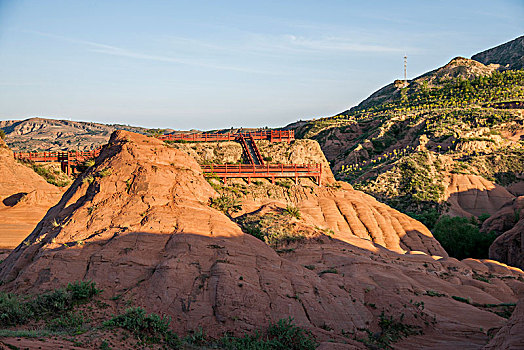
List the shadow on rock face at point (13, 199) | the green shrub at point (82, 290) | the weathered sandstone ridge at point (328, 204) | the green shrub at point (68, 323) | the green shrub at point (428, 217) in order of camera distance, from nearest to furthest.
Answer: the green shrub at point (68, 323) < the green shrub at point (82, 290) < the weathered sandstone ridge at point (328, 204) < the shadow on rock face at point (13, 199) < the green shrub at point (428, 217)

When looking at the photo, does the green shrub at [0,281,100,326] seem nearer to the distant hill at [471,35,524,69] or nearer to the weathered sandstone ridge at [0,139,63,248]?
the weathered sandstone ridge at [0,139,63,248]

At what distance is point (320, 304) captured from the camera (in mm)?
14438

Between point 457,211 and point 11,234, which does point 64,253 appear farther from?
point 457,211

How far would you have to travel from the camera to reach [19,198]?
36594mm

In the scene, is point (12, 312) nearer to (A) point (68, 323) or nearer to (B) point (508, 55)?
(A) point (68, 323)

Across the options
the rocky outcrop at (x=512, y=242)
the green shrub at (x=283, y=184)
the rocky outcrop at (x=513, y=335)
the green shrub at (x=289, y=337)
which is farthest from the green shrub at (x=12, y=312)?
the rocky outcrop at (x=512, y=242)

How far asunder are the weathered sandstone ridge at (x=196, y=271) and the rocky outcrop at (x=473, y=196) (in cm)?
3680

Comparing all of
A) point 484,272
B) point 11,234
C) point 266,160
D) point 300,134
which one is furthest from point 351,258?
point 300,134

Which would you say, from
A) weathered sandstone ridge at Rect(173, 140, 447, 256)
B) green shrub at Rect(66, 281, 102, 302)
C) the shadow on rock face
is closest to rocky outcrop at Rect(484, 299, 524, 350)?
green shrub at Rect(66, 281, 102, 302)

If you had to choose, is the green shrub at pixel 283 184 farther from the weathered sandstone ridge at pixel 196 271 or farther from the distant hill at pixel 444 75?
the distant hill at pixel 444 75

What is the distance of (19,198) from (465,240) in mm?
39605

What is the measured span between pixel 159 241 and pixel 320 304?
19.5 feet

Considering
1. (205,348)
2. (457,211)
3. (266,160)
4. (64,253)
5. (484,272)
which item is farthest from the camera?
(457,211)

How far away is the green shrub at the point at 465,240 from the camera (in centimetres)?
3912
